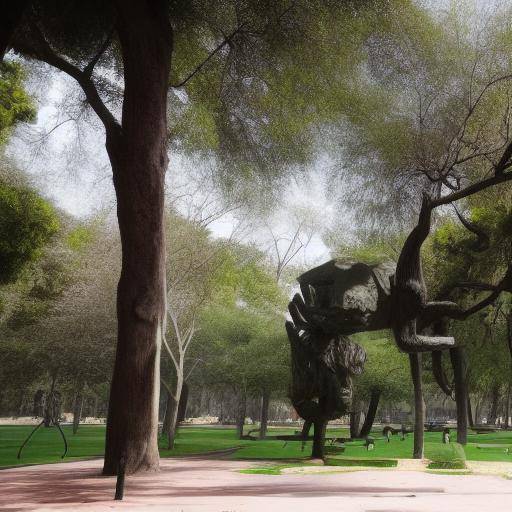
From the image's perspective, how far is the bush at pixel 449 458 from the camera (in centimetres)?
1377

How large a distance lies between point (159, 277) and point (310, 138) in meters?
6.77

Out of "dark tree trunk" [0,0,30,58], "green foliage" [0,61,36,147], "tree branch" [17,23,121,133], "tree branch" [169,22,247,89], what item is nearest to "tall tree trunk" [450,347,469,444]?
"tree branch" [169,22,247,89]

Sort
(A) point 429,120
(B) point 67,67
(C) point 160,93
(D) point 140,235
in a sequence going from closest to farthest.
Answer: (D) point 140,235 < (C) point 160,93 < (B) point 67,67 < (A) point 429,120

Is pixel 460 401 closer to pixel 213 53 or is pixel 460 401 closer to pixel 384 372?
pixel 384 372

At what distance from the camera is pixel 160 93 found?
11.5m

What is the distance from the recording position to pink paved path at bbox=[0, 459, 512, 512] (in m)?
6.56

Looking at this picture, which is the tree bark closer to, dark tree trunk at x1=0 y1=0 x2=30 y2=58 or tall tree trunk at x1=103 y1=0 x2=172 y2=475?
tall tree trunk at x1=103 y1=0 x2=172 y2=475

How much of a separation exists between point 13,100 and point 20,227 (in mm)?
3346

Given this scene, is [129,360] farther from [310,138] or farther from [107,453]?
[310,138]

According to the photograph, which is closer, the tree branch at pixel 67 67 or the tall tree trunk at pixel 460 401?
the tree branch at pixel 67 67

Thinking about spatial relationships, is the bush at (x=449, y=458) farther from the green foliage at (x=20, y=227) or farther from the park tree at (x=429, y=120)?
the green foliage at (x=20, y=227)

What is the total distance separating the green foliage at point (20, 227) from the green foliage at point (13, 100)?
1740mm

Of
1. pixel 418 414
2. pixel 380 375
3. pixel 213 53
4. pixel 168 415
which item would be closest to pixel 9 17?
pixel 213 53

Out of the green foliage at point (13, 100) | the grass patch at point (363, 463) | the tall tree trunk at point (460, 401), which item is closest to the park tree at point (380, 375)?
the tall tree trunk at point (460, 401)
